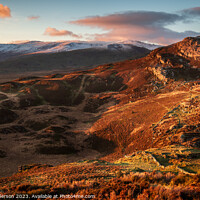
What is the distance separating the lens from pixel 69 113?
63.8m

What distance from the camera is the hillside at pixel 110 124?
1727 cm

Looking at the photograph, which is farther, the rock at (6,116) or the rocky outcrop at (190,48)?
the rocky outcrop at (190,48)

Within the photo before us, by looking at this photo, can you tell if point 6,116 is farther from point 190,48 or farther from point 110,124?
point 190,48

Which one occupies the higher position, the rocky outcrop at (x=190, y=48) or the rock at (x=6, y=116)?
the rocky outcrop at (x=190, y=48)

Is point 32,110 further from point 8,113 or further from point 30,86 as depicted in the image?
point 30,86

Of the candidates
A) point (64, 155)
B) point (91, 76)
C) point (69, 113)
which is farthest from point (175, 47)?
point (64, 155)

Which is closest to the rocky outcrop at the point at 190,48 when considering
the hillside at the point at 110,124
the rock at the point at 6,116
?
the hillside at the point at 110,124

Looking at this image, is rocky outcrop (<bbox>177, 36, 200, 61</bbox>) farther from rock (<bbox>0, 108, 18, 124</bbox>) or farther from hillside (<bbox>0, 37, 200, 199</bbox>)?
rock (<bbox>0, 108, 18, 124</bbox>)

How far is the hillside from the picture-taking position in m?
17.3

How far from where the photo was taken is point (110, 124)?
146 ft

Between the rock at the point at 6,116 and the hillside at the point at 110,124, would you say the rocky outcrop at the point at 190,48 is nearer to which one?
the hillside at the point at 110,124

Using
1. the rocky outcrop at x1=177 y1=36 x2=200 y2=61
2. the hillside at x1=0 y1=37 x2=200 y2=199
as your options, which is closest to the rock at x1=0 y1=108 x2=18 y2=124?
the hillside at x1=0 y1=37 x2=200 y2=199

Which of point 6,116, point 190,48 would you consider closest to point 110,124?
point 6,116

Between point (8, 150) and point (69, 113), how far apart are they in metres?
28.2
